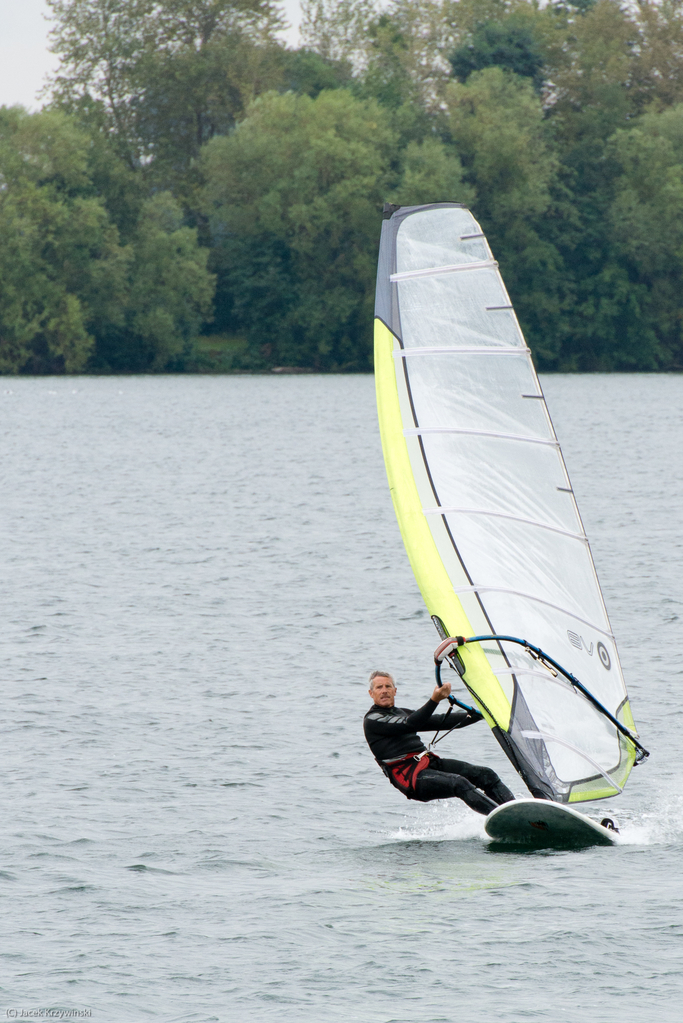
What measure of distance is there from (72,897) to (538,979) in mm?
3884

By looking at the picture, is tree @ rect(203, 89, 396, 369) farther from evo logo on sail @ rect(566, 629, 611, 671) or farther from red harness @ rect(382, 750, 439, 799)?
red harness @ rect(382, 750, 439, 799)

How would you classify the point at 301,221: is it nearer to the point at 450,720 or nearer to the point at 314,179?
the point at 314,179

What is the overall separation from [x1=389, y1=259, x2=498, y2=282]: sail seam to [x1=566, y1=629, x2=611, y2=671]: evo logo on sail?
11.4 feet

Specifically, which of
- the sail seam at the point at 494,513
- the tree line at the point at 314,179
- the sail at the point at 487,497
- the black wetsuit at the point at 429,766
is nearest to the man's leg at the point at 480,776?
the black wetsuit at the point at 429,766

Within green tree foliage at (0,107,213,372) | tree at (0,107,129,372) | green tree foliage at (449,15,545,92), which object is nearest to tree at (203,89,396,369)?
green tree foliage at (0,107,213,372)

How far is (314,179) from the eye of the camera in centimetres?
8350

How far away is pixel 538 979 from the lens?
1013 centimetres

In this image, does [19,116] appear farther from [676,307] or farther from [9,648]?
[9,648]

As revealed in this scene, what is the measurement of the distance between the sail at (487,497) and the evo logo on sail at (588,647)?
0.01 m

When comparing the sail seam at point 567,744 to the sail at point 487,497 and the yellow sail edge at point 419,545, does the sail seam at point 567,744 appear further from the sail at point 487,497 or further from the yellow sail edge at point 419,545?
the yellow sail edge at point 419,545

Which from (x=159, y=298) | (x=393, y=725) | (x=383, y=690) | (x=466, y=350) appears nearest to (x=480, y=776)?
(x=393, y=725)

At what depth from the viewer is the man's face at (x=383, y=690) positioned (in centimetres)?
1209

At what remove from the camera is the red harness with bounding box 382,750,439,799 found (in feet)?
39.9

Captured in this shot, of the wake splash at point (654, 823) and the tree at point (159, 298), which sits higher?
the tree at point (159, 298)
